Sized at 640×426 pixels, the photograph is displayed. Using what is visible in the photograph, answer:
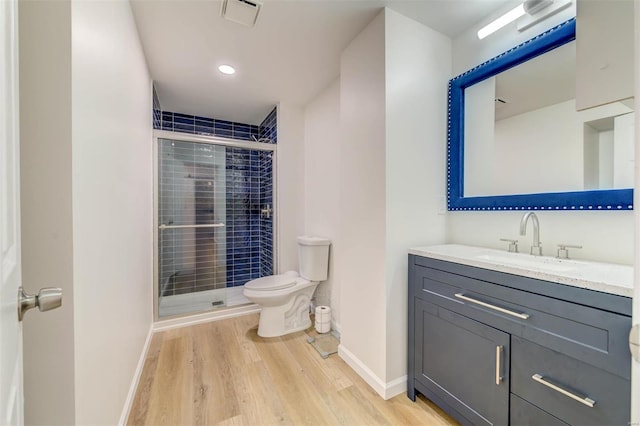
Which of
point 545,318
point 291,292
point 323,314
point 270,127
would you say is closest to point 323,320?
point 323,314

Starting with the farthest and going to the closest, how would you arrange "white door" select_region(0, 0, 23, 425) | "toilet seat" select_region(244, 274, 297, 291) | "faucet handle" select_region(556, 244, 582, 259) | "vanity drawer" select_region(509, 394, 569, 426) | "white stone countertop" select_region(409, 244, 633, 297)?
"toilet seat" select_region(244, 274, 297, 291) → "faucet handle" select_region(556, 244, 582, 259) → "vanity drawer" select_region(509, 394, 569, 426) → "white stone countertop" select_region(409, 244, 633, 297) → "white door" select_region(0, 0, 23, 425)

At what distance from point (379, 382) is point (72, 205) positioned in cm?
172

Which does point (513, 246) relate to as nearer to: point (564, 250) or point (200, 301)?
point (564, 250)

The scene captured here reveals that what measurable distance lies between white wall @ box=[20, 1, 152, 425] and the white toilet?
109cm

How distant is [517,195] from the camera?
144 cm

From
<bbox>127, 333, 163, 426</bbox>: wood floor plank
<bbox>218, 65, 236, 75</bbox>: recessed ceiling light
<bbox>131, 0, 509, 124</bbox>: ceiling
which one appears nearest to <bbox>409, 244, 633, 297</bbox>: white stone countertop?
<bbox>131, 0, 509, 124</bbox>: ceiling

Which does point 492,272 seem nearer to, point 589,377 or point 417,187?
point 589,377

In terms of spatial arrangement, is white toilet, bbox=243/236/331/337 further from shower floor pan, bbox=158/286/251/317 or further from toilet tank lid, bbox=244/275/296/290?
shower floor pan, bbox=158/286/251/317

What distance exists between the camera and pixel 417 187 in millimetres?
1657

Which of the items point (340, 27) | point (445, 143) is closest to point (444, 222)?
point (445, 143)

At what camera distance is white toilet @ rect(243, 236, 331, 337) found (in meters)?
2.25

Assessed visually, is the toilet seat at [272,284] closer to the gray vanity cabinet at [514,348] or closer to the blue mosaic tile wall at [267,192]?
the blue mosaic tile wall at [267,192]

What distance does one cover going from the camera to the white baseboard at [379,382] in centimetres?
155

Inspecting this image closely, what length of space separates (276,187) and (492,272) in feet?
7.28
